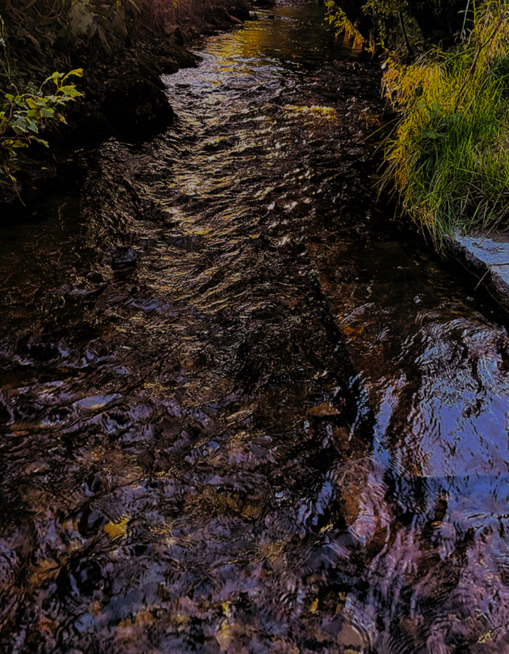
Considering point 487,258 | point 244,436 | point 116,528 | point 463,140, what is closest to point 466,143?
point 463,140

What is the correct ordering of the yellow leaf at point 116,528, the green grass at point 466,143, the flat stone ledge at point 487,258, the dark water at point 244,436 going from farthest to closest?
the green grass at point 466,143
the flat stone ledge at point 487,258
the yellow leaf at point 116,528
the dark water at point 244,436

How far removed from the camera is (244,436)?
210cm

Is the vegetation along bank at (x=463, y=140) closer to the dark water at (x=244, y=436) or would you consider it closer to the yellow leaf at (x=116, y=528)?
the dark water at (x=244, y=436)

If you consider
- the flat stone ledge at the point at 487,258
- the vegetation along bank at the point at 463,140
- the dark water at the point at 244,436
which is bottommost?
the dark water at the point at 244,436

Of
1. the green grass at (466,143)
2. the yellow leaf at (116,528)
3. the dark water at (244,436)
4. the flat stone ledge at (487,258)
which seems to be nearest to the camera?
the dark water at (244,436)

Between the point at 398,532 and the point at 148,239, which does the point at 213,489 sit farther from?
the point at 148,239

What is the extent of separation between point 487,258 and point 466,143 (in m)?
1.05

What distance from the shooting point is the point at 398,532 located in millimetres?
1738

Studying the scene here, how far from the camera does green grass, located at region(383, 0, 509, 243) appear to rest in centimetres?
334

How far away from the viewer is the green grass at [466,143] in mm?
3336

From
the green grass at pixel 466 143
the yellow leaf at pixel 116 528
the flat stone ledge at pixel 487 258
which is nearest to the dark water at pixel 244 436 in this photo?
the yellow leaf at pixel 116 528

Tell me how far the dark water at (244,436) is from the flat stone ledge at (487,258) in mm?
180

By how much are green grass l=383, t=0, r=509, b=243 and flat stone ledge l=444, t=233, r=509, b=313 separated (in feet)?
0.44

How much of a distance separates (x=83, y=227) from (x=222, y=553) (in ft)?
9.44
